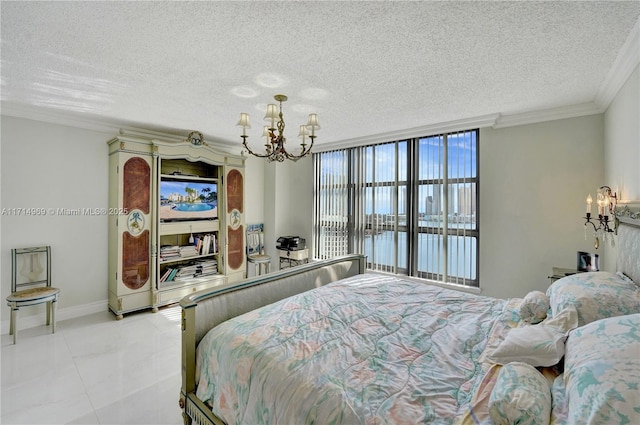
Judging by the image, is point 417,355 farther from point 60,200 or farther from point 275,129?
point 60,200

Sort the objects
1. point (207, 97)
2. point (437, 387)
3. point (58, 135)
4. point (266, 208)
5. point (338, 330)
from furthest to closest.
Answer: point (266, 208) → point (58, 135) → point (207, 97) → point (338, 330) → point (437, 387)

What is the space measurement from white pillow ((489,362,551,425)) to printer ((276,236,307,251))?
406cm

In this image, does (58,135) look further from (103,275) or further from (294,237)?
(294,237)

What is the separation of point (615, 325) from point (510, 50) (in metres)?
1.78

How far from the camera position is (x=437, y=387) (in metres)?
1.20

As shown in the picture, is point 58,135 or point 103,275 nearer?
point 58,135

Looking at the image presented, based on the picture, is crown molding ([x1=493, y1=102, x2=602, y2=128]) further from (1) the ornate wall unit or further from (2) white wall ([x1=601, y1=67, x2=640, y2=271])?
(1) the ornate wall unit

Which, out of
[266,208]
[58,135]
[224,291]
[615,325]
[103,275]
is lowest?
[103,275]

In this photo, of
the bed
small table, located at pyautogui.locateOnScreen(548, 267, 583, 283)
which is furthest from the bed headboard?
small table, located at pyautogui.locateOnScreen(548, 267, 583, 283)

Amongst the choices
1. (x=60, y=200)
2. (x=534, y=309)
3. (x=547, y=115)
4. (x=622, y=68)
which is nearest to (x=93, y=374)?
(x=60, y=200)

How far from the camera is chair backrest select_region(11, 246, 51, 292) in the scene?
10.4 feet

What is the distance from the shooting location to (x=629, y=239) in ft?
6.52

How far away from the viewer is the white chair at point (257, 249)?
506 cm

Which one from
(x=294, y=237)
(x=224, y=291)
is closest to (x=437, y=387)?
(x=224, y=291)
